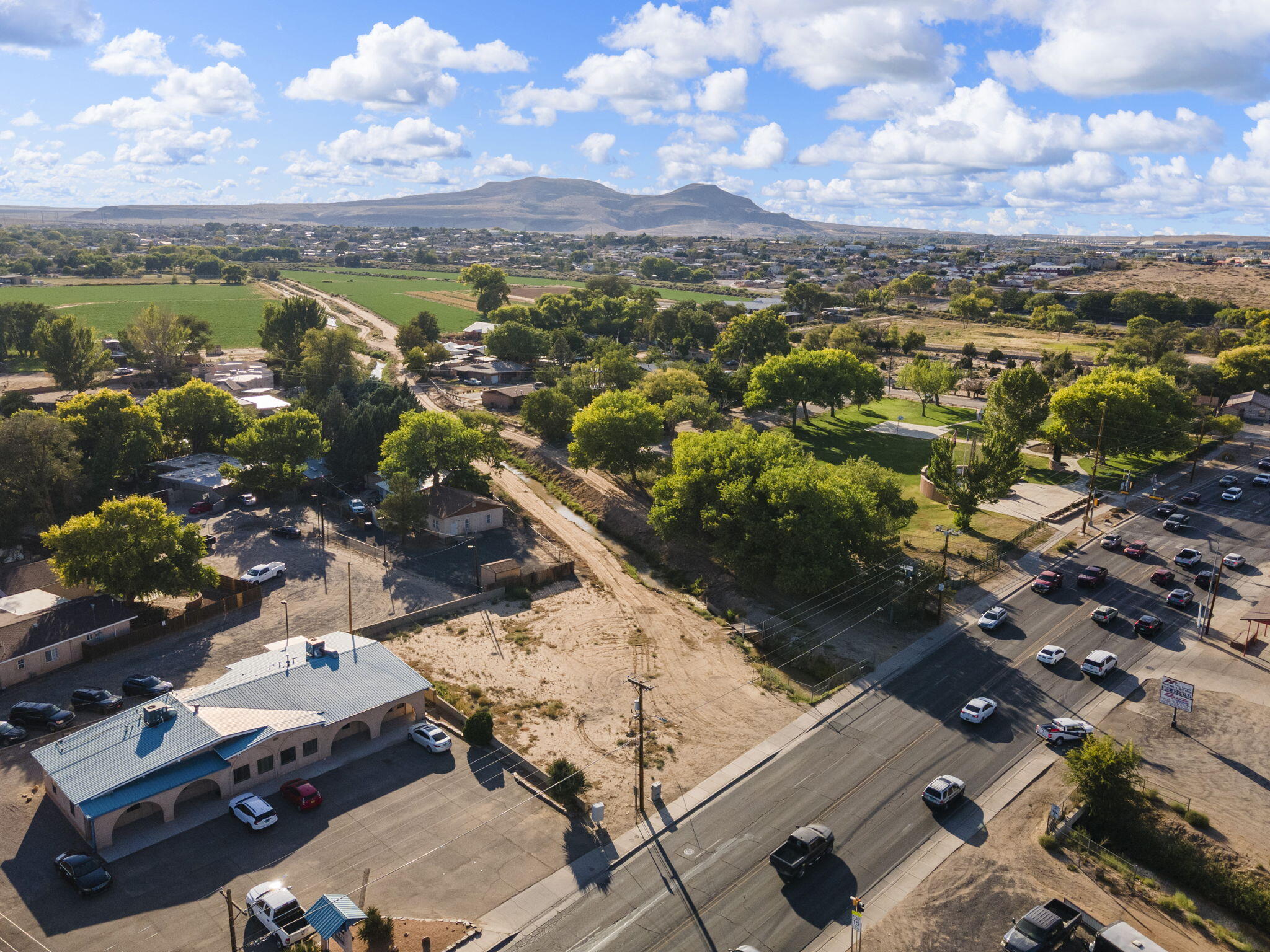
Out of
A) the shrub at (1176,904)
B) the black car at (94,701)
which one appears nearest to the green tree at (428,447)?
the black car at (94,701)

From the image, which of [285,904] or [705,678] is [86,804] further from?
[705,678]

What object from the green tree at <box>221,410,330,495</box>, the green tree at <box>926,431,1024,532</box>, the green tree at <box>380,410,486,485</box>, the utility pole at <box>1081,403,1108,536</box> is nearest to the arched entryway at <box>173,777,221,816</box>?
the green tree at <box>380,410,486,485</box>

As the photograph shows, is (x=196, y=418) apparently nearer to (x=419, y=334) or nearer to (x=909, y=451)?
(x=419, y=334)

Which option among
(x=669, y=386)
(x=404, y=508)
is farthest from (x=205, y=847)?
(x=669, y=386)

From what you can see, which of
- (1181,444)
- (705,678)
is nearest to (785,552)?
(705,678)

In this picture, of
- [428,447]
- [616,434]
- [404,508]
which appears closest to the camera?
[404,508]

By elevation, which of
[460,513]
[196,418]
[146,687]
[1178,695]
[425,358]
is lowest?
[146,687]

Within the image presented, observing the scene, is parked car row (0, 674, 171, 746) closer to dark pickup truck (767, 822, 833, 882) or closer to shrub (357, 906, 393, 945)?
shrub (357, 906, 393, 945)

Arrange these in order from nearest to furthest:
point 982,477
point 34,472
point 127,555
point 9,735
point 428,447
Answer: point 9,735, point 127,555, point 34,472, point 982,477, point 428,447
